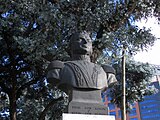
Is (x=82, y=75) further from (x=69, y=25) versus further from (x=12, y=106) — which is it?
(x=12, y=106)

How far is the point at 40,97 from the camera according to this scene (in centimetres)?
1051

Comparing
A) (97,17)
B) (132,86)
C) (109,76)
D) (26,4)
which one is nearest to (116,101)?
(132,86)

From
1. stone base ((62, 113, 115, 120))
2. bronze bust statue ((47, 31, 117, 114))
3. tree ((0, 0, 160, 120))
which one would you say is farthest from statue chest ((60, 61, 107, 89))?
tree ((0, 0, 160, 120))

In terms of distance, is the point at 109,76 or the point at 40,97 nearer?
the point at 109,76

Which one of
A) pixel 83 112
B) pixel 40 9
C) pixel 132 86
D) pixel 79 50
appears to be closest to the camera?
pixel 83 112

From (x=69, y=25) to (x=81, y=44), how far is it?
2855 millimetres

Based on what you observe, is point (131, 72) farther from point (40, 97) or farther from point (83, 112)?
point (83, 112)

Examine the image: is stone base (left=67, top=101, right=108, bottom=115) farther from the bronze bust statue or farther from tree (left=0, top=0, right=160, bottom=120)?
tree (left=0, top=0, right=160, bottom=120)

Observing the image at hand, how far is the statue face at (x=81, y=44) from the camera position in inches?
158

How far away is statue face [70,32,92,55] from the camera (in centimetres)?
402

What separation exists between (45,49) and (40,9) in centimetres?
129

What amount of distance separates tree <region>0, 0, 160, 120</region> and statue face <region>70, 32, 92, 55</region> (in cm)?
241

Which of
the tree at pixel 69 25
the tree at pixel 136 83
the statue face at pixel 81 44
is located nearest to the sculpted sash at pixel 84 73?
the statue face at pixel 81 44

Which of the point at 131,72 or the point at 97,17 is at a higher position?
the point at 97,17
